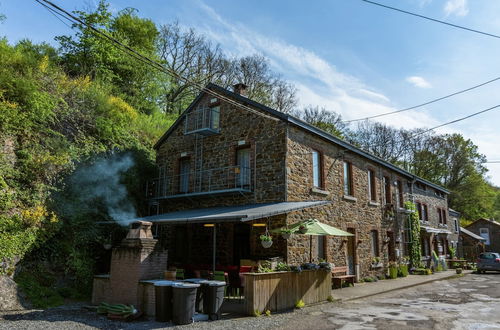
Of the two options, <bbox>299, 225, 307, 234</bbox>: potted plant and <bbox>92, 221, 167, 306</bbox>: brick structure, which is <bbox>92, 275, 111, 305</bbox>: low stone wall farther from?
<bbox>299, 225, 307, 234</bbox>: potted plant

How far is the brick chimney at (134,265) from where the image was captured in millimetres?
8156

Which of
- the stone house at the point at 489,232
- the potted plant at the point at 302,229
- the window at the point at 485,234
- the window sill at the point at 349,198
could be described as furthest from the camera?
the window at the point at 485,234

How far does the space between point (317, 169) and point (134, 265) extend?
8357mm

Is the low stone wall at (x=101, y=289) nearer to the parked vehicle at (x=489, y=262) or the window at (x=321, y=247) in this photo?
the window at (x=321, y=247)

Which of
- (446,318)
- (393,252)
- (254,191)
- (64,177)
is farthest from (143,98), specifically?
(446,318)

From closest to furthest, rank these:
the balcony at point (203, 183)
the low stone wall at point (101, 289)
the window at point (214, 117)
Answer: the low stone wall at point (101, 289), the balcony at point (203, 183), the window at point (214, 117)

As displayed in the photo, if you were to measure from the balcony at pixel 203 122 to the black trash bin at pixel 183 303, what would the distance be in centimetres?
802

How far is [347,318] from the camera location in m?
8.04

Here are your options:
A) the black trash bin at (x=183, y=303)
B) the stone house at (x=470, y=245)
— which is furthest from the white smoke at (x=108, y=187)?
the stone house at (x=470, y=245)

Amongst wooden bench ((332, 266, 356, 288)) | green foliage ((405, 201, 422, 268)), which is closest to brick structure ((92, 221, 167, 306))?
wooden bench ((332, 266, 356, 288))

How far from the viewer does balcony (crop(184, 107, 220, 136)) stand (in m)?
14.5

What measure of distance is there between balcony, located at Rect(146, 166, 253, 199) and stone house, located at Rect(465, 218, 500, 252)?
1425 inches

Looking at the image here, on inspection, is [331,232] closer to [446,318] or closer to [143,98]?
[446,318]

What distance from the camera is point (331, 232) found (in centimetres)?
1009
